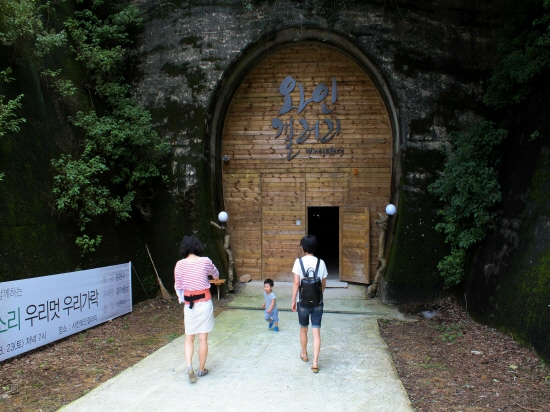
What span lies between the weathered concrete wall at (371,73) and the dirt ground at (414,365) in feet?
7.52

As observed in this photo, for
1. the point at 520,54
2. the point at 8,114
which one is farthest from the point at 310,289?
the point at 520,54

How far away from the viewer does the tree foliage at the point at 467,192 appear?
26.3 ft

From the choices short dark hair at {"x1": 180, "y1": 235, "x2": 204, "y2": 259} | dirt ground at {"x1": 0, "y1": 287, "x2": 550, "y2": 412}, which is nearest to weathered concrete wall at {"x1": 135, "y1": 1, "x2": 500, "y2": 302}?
dirt ground at {"x1": 0, "y1": 287, "x2": 550, "y2": 412}

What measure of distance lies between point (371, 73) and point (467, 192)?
3670mm

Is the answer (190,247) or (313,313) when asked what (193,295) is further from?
(313,313)

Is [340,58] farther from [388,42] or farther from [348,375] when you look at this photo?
[348,375]

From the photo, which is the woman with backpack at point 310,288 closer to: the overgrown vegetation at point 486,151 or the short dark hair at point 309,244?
the short dark hair at point 309,244

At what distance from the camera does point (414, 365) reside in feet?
18.7

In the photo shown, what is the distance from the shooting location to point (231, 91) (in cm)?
1049

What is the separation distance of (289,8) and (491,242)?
630cm

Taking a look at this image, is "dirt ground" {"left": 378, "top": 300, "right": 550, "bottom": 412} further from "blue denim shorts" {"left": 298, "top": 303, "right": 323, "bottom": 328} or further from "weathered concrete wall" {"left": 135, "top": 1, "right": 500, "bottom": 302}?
"weathered concrete wall" {"left": 135, "top": 1, "right": 500, "bottom": 302}

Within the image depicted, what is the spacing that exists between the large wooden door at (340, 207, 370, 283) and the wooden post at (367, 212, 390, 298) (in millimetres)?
450

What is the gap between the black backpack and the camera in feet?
16.8

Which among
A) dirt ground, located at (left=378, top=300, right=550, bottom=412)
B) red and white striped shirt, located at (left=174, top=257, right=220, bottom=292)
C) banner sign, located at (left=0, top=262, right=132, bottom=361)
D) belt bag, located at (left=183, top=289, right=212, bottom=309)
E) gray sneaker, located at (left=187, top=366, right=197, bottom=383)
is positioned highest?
red and white striped shirt, located at (left=174, top=257, right=220, bottom=292)
